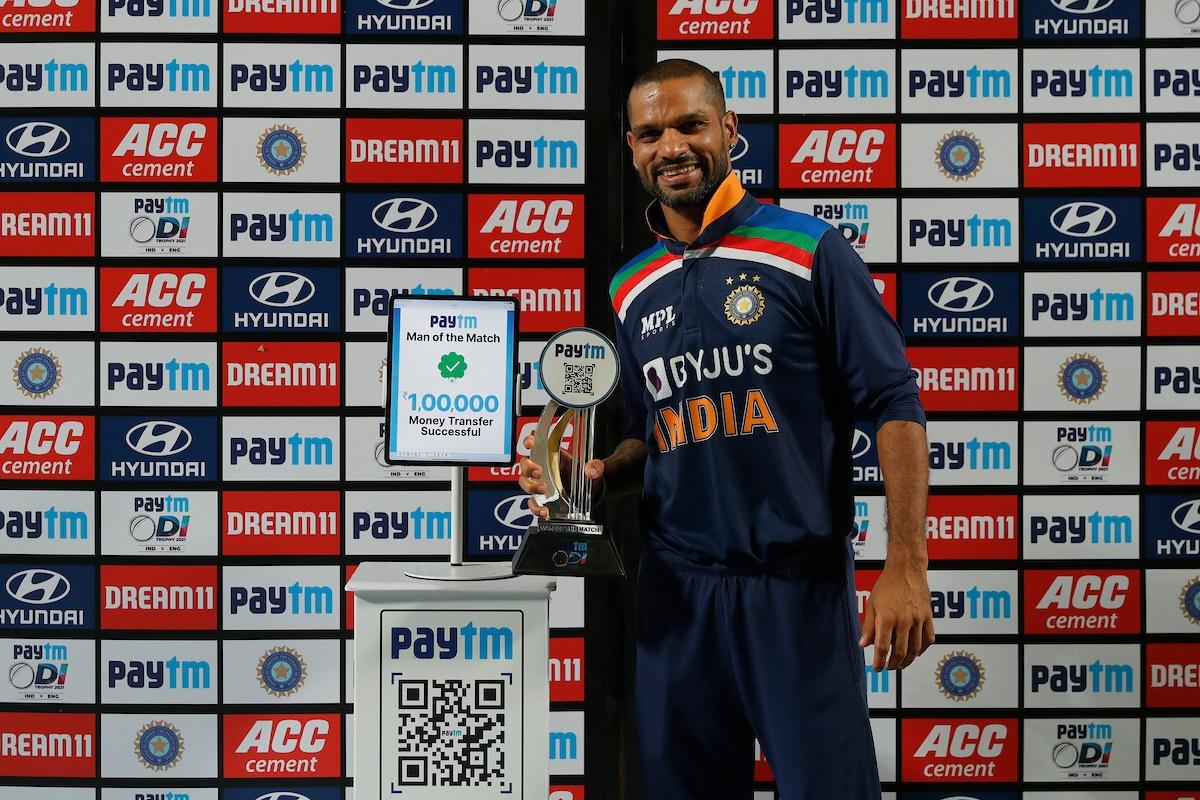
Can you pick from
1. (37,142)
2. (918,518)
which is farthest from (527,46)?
(918,518)

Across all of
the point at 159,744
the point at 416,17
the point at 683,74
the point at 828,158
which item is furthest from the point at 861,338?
the point at 159,744

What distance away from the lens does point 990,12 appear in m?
2.77

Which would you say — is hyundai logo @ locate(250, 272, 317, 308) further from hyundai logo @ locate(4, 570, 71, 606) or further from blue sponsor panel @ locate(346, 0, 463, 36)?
hyundai logo @ locate(4, 570, 71, 606)

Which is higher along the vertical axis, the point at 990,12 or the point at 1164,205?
the point at 990,12

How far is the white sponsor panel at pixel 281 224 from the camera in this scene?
2756mm

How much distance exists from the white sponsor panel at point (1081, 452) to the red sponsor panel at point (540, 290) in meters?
1.39

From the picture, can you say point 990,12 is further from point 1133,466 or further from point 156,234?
point 156,234

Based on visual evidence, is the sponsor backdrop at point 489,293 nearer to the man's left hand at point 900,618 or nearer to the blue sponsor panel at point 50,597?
the blue sponsor panel at point 50,597

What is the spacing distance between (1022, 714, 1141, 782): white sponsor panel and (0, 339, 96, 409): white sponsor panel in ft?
9.79

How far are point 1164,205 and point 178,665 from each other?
A: 10.6ft

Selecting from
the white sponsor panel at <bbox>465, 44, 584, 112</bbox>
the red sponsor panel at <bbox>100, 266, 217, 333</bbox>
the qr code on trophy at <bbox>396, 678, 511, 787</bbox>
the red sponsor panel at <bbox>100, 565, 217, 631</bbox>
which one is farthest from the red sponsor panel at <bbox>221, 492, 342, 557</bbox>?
the white sponsor panel at <bbox>465, 44, 584, 112</bbox>

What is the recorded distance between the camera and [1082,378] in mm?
2775

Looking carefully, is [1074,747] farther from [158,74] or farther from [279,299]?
[158,74]

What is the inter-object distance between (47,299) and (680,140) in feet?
6.73
